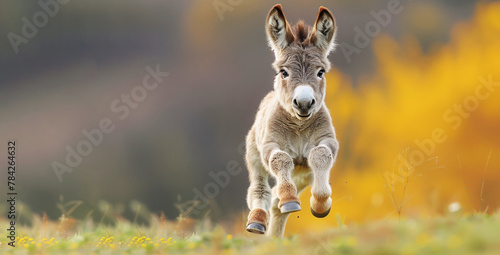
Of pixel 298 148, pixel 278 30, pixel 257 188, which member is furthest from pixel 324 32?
pixel 257 188

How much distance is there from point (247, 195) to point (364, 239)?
3617 mm

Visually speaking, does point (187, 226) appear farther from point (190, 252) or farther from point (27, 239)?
point (190, 252)

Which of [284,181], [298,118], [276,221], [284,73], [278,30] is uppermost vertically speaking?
[278,30]

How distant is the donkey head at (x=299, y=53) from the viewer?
6977 mm

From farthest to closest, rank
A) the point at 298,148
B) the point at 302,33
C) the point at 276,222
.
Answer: the point at 276,222 → the point at 302,33 → the point at 298,148

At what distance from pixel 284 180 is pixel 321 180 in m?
0.45

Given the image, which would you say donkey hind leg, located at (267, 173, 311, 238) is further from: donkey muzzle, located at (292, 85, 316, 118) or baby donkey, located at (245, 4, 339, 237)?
donkey muzzle, located at (292, 85, 316, 118)

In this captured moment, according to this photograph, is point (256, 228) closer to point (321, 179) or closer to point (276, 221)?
point (321, 179)

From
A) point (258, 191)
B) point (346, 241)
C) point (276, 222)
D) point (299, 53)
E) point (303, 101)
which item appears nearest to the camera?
point (346, 241)

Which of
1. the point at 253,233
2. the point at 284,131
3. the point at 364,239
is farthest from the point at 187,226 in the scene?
the point at 364,239

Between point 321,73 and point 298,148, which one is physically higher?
point 321,73

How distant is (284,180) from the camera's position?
6.57 meters

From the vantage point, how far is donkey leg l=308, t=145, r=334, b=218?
21.2 feet

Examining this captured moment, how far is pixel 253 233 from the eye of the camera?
7160 mm
